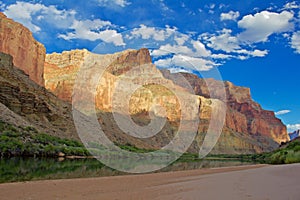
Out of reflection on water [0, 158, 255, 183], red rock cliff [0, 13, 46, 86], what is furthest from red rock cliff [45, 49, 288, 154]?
reflection on water [0, 158, 255, 183]

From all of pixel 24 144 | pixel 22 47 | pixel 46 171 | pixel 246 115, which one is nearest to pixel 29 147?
pixel 24 144

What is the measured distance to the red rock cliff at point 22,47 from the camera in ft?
239

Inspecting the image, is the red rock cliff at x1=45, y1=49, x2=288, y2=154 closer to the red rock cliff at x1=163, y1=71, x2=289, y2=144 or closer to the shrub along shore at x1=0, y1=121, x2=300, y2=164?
the red rock cliff at x1=163, y1=71, x2=289, y2=144

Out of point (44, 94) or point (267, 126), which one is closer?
point (44, 94)

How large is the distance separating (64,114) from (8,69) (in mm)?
13183

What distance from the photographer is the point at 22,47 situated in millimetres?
77625

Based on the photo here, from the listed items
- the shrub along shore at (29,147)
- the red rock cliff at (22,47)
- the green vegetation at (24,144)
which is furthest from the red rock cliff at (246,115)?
the green vegetation at (24,144)

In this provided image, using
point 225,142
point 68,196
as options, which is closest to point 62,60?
point 225,142

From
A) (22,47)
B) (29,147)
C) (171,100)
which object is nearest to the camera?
(29,147)

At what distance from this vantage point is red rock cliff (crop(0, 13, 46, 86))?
72981mm

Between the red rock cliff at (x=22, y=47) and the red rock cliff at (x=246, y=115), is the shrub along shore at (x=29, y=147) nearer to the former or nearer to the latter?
the red rock cliff at (x=22, y=47)

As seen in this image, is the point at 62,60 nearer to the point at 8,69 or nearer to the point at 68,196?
the point at 8,69

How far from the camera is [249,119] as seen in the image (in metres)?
174

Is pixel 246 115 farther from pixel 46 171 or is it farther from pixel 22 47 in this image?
pixel 46 171
